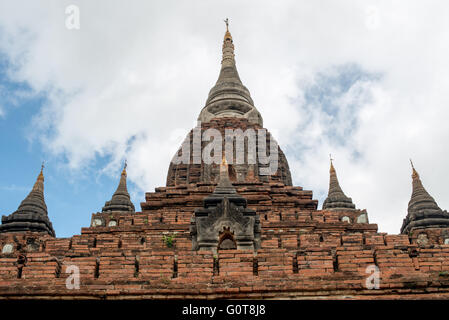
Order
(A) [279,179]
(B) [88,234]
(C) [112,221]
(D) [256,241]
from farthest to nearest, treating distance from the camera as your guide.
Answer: (A) [279,179], (C) [112,221], (B) [88,234], (D) [256,241]

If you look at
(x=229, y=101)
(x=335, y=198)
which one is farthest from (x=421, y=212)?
(x=229, y=101)

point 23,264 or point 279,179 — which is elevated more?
point 279,179

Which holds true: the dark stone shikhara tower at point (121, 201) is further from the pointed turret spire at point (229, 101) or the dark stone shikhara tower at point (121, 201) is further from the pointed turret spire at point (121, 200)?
the pointed turret spire at point (229, 101)

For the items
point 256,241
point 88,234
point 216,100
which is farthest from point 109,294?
point 216,100

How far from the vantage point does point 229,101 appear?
22.8m

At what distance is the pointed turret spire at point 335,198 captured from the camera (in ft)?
75.1

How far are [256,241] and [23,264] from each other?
191 inches

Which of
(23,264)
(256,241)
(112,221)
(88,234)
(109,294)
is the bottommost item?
(109,294)

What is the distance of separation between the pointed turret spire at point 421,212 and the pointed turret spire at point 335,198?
10.7ft

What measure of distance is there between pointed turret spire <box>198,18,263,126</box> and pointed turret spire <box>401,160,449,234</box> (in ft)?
24.1

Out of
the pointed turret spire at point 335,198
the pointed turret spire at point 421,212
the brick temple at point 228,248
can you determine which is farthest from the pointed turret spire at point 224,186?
the pointed turret spire at point 335,198
